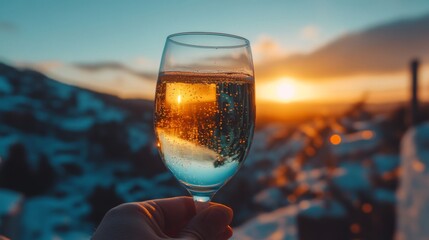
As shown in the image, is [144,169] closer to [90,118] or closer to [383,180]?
[90,118]

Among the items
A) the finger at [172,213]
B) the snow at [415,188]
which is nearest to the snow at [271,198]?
the snow at [415,188]

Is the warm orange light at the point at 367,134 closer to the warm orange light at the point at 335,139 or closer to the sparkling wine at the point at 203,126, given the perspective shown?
the warm orange light at the point at 335,139

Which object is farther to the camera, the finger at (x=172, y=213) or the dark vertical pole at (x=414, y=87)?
the dark vertical pole at (x=414, y=87)

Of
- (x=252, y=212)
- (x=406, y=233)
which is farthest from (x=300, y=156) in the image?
(x=406, y=233)

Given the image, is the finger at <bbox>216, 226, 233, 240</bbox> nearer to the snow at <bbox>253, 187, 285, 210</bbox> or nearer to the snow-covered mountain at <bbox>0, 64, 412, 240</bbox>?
the snow-covered mountain at <bbox>0, 64, 412, 240</bbox>

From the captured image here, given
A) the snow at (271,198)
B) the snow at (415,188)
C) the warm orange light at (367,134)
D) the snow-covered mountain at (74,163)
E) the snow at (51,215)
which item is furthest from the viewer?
the snow at (271,198)

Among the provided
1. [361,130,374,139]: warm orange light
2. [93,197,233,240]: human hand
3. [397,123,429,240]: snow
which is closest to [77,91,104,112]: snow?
[93,197,233,240]: human hand
